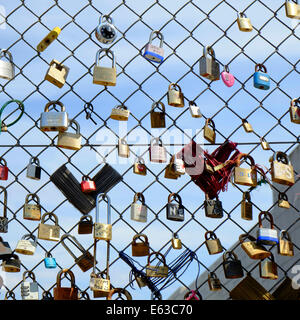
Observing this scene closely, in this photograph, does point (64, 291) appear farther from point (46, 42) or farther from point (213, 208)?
point (46, 42)

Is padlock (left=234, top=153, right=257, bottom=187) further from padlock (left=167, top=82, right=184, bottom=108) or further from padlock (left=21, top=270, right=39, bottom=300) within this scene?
padlock (left=21, top=270, right=39, bottom=300)

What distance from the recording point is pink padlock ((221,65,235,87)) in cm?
395

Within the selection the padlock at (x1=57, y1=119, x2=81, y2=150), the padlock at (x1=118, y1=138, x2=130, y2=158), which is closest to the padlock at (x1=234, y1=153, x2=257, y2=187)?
the padlock at (x1=118, y1=138, x2=130, y2=158)

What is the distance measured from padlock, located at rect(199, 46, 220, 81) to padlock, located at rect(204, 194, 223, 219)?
0.69m

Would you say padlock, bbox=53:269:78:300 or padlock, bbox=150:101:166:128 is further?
padlock, bbox=150:101:166:128

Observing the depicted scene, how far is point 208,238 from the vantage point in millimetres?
3740

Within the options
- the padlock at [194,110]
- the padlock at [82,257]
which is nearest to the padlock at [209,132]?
the padlock at [194,110]

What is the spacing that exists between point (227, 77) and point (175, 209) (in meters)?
0.83

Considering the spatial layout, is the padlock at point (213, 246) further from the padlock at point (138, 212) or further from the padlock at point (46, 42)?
the padlock at point (46, 42)

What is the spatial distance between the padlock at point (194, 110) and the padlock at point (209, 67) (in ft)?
0.58

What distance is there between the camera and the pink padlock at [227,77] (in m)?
3.95
